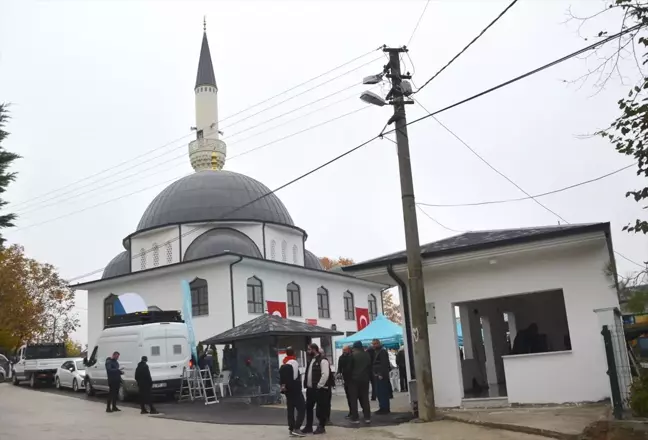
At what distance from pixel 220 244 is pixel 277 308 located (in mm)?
4620

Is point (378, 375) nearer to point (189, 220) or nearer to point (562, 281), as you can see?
point (562, 281)

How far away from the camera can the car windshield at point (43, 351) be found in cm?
2794

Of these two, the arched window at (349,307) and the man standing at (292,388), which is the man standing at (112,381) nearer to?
the man standing at (292,388)

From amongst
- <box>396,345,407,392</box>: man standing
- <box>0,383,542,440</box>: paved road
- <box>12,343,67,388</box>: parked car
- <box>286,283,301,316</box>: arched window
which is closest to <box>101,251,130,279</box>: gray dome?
<box>12,343,67,388</box>: parked car

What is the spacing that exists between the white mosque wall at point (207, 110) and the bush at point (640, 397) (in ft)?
119

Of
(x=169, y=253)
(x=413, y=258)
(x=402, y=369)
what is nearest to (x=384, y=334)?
(x=402, y=369)

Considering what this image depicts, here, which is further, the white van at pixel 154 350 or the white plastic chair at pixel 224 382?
the white plastic chair at pixel 224 382

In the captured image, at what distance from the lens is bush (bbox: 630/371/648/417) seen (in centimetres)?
927

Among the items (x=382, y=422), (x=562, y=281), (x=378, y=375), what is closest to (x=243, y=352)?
(x=378, y=375)

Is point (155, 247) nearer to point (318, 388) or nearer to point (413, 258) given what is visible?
point (318, 388)

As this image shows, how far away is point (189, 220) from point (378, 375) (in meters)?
21.1

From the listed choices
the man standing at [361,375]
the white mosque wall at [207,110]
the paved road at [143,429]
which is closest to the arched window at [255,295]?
the paved road at [143,429]

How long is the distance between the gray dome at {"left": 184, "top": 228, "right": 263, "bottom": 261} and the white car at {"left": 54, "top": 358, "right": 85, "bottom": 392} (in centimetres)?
766

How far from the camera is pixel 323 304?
32812 mm
